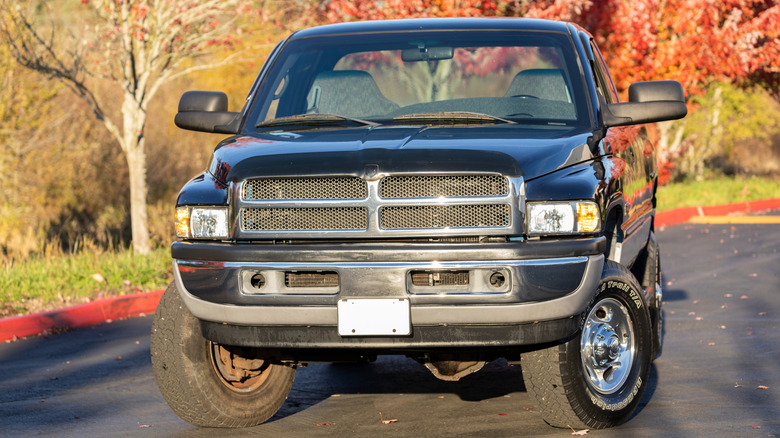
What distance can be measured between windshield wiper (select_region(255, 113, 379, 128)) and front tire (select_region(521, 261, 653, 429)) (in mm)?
1441

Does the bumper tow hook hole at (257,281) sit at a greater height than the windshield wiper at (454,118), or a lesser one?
lesser

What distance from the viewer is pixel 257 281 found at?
5027 millimetres

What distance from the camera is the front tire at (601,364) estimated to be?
513 centimetres

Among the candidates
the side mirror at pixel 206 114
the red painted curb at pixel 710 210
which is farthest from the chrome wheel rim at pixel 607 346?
the red painted curb at pixel 710 210

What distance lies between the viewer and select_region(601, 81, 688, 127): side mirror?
5.87 metres

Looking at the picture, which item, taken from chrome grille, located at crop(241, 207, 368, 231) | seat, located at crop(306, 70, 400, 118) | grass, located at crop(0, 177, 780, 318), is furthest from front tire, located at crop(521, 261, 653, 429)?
grass, located at crop(0, 177, 780, 318)

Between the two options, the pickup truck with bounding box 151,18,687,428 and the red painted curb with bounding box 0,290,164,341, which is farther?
the red painted curb with bounding box 0,290,164,341

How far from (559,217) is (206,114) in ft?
7.31

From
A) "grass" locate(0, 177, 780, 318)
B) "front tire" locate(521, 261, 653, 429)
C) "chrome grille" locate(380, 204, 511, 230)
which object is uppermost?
"chrome grille" locate(380, 204, 511, 230)

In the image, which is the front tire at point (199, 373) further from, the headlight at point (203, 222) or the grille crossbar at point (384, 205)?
the grille crossbar at point (384, 205)

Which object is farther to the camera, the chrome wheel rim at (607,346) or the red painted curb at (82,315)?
the red painted curb at (82,315)

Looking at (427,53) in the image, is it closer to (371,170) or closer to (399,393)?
(371,170)

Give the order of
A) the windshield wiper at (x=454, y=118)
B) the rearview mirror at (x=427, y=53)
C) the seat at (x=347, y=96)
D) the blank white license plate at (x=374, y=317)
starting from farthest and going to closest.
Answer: the rearview mirror at (x=427, y=53)
the seat at (x=347, y=96)
the windshield wiper at (x=454, y=118)
the blank white license plate at (x=374, y=317)

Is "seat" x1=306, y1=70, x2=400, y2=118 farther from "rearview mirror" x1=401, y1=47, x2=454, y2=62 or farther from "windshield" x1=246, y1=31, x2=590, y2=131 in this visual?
"rearview mirror" x1=401, y1=47, x2=454, y2=62
